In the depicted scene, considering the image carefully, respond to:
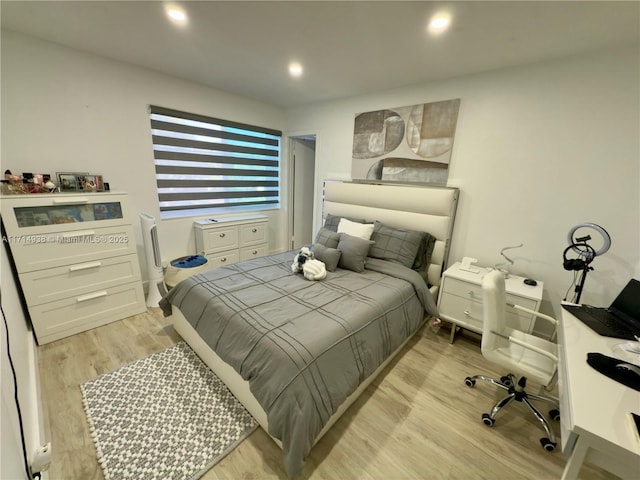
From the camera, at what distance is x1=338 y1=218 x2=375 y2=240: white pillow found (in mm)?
2844

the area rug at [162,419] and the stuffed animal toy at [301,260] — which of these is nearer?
the area rug at [162,419]

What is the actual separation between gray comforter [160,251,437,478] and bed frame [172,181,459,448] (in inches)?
6.5

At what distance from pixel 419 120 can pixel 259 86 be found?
6.49 ft

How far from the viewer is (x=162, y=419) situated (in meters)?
1.60

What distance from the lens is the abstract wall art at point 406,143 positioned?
2.69 m

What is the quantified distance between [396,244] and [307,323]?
1.49m

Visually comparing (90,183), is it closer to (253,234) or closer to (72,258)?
(72,258)

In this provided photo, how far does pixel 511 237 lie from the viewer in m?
2.46

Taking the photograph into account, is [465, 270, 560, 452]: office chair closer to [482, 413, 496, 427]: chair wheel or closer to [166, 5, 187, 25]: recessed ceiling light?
[482, 413, 496, 427]: chair wheel

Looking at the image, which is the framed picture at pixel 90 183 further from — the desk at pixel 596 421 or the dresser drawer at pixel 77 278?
the desk at pixel 596 421

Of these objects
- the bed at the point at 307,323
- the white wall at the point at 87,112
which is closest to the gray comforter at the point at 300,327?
the bed at the point at 307,323

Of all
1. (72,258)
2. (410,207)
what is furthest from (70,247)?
(410,207)

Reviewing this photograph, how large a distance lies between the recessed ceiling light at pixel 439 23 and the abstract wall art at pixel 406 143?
0.98 meters

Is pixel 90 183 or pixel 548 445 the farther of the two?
pixel 90 183
